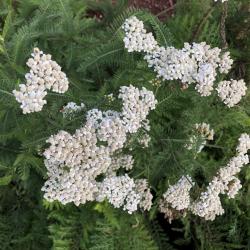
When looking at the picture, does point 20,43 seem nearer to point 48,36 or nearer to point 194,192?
point 48,36

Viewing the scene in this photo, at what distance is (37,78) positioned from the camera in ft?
6.86

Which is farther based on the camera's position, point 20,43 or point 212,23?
point 212,23

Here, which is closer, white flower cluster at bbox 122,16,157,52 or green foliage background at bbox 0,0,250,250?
white flower cluster at bbox 122,16,157,52

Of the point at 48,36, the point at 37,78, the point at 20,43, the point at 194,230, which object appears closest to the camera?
the point at 37,78

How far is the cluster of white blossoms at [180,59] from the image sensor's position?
2.34 meters

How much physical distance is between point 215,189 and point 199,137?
32 centimetres

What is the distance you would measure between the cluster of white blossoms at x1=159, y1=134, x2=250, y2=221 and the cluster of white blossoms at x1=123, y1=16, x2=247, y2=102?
495 millimetres

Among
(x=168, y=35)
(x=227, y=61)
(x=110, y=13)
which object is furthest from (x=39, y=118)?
(x=110, y=13)

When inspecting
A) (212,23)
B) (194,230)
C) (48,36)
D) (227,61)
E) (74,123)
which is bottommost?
(194,230)

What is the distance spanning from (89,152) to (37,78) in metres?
0.46

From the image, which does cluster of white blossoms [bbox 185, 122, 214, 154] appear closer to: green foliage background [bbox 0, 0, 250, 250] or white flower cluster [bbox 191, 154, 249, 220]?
green foliage background [bbox 0, 0, 250, 250]

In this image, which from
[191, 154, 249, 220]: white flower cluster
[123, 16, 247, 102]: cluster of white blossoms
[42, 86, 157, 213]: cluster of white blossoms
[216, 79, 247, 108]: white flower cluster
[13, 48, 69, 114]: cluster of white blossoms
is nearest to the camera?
[13, 48, 69, 114]: cluster of white blossoms

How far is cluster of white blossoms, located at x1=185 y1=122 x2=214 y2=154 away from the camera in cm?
257

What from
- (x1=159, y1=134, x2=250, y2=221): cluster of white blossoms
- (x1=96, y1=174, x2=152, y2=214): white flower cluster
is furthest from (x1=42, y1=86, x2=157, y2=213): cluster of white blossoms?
(x1=159, y1=134, x2=250, y2=221): cluster of white blossoms
